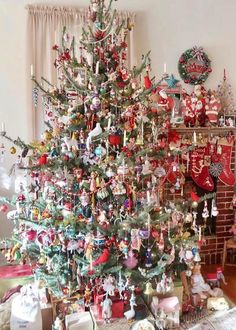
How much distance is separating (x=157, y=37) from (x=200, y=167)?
4.58 ft

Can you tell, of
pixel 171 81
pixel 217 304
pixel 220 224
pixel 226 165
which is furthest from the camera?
pixel 220 224

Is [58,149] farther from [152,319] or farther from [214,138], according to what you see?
[214,138]

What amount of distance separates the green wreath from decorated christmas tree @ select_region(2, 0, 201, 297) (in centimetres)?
136

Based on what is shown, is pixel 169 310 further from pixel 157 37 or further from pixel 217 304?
pixel 157 37

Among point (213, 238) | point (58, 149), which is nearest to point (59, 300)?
point (58, 149)

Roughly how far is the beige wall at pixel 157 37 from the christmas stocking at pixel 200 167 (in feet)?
2.47

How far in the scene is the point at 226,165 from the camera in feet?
12.5

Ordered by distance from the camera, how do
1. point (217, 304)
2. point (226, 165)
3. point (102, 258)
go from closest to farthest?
point (102, 258), point (217, 304), point (226, 165)

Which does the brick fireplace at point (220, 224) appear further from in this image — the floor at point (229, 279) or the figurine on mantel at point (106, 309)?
the figurine on mantel at point (106, 309)

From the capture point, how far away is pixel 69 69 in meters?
2.58

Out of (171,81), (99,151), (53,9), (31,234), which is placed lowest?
(31,234)

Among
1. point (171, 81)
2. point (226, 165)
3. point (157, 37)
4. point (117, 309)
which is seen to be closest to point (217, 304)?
point (117, 309)

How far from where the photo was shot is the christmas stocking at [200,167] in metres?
3.67

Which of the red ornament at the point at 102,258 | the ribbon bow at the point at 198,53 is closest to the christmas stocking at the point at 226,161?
the ribbon bow at the point at 198,53
